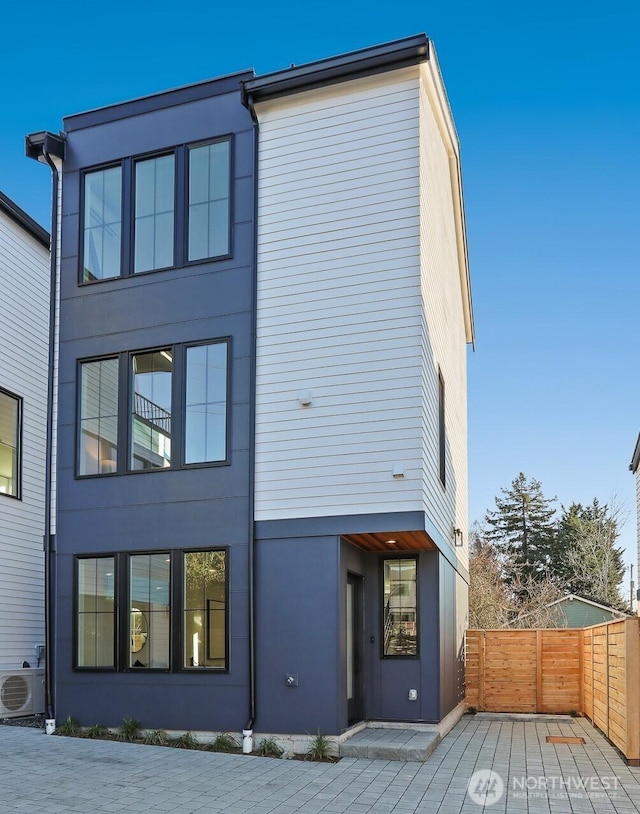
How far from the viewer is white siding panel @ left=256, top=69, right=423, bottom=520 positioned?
9.27 m

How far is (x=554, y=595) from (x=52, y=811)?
94.0 ft

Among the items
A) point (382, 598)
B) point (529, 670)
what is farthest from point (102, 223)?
point (529, 670)

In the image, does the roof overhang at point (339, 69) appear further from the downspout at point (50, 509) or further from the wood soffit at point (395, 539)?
the wood soffit at point (395, 539)

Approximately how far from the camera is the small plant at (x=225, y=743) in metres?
9.12

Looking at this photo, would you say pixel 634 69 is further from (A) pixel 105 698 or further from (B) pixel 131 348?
(A) pixel 105 698

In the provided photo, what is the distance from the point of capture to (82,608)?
33.5 ft

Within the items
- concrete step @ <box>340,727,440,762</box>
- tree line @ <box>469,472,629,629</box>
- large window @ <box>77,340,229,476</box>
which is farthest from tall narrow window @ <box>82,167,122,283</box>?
tree line @ <box>469,472,629,629</box>

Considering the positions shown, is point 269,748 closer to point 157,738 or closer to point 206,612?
point 157,738

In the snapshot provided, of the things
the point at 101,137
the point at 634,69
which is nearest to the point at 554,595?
the point at 634,69

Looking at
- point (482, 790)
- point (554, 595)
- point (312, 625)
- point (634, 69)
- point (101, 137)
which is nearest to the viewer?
point (482, 790)

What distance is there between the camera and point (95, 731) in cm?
973

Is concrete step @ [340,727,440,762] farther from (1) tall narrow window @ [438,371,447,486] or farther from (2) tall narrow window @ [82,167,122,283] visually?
(2) tall narrow window @ [82,167,122,283]

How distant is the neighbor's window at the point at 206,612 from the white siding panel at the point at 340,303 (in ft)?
2.87

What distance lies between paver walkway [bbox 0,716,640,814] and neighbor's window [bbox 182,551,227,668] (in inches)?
42.0
